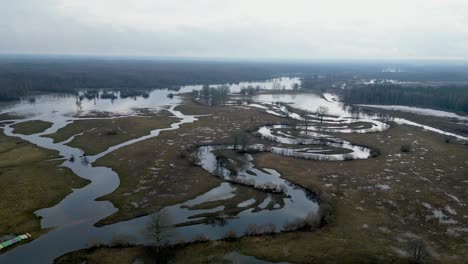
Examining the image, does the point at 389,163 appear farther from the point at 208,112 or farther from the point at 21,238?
the point at 208,112

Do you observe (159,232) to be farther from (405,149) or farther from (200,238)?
(405,149)

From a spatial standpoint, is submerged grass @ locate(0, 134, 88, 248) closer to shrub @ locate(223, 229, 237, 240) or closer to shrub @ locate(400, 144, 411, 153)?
shrub @ locate(223, 229, 237, 240)

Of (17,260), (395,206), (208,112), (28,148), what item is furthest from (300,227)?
(208,112)

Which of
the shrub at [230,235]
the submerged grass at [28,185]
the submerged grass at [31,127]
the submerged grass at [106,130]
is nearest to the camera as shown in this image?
the shrub at [230,235]

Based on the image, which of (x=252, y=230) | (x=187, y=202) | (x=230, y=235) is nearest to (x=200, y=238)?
(x=230, y=235)

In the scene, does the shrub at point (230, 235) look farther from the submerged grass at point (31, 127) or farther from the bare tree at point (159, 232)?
the submerged grass at point (31, 127)

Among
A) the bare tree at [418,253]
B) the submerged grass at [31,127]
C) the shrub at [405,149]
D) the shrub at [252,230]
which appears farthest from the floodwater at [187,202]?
the bare tree at [418,253]

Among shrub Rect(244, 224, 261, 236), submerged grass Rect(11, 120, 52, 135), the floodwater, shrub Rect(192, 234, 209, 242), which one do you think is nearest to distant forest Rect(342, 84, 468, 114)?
the floodwater

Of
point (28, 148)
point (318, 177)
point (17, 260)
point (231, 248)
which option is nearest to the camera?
point (17, 260)
